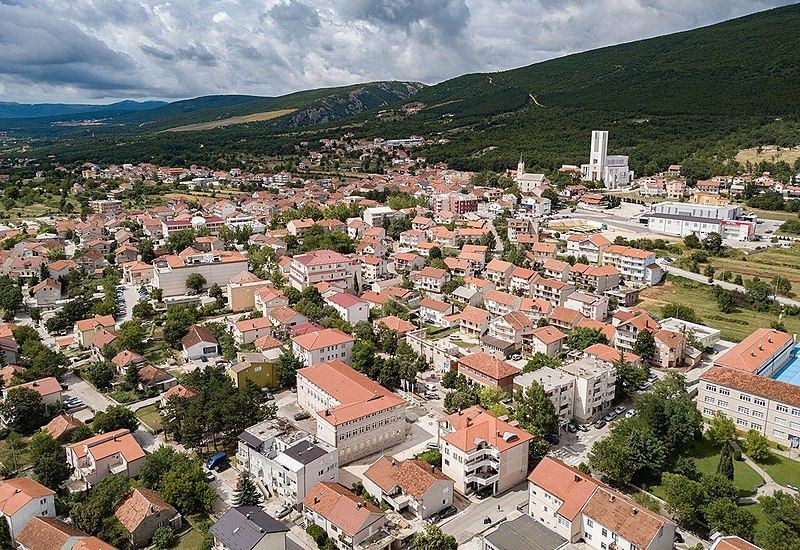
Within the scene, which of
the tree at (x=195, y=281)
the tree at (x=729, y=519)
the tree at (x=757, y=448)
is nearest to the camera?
the tree at (x=729, y=519)

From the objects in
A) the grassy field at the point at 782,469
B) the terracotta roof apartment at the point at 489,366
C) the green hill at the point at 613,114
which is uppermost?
the green hill at the point at 613,114

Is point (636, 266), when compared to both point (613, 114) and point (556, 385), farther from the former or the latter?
point (613, 114)

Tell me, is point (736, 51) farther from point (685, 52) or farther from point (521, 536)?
point (521, 536)

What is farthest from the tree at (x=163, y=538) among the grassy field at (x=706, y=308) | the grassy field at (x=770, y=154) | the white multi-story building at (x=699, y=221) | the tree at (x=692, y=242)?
the grassy field at (x=770, y=154)

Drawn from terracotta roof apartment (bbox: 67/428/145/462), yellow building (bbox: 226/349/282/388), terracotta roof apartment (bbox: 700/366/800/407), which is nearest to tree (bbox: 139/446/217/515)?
terracotta roof apartment (bbox: 67/428/145/462)

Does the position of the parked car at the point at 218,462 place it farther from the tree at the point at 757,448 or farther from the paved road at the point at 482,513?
the tree at the point at 757,448

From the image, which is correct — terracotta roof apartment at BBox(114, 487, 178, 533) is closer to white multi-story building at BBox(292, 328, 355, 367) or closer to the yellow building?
the yellow building

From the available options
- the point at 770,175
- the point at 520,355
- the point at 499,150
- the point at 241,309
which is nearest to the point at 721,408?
the point at 520,355
